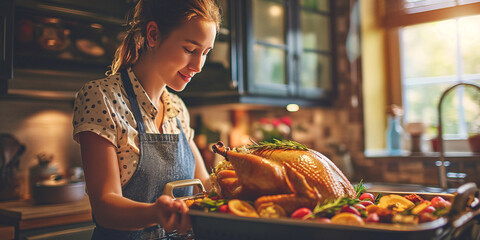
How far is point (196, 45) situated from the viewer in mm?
1076

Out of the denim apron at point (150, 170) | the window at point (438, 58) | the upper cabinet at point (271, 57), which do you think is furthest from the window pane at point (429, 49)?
the denim apron at point (150, 170)

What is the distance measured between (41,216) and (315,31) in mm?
1977

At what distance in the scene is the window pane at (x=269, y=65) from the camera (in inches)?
93.7

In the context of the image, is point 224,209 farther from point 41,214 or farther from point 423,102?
point 423,102

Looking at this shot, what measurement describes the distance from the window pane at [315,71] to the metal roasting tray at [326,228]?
76.4 inches

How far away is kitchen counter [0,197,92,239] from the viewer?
1.64m

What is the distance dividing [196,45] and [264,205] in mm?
485

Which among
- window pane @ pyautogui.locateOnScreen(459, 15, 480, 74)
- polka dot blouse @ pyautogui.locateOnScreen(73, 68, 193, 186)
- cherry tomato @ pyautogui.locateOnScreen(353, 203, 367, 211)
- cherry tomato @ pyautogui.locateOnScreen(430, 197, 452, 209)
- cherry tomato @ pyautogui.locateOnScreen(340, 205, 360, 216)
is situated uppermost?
window pane @ pyautogui.locateOnScreen(459, 15, 480, 74)

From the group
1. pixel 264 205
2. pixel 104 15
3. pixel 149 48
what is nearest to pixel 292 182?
pixel 264 205

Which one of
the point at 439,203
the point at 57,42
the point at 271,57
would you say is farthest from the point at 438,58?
the point at 57,42

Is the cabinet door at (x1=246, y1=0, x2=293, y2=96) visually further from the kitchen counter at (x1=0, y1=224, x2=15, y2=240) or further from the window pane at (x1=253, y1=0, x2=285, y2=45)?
the kitchen counter at (x1=0, y1=224, x2=15, y2=240)

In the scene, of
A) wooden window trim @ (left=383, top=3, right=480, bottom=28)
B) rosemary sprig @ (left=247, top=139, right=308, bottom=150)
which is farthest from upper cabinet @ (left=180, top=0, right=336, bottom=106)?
rosemary sprig @ (left=247, top=139, right=308, bottom=150)

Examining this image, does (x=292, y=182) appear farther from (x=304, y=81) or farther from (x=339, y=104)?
(x=339, y=104)

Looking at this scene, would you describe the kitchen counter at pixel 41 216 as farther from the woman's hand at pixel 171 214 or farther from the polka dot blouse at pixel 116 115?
the woman's hand at pixel 171 214
